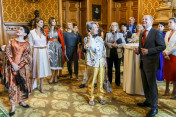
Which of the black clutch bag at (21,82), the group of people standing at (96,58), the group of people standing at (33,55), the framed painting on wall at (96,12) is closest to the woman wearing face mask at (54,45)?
the group of people standing at (33,55)

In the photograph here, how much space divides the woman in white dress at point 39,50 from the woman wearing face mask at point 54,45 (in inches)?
21.7

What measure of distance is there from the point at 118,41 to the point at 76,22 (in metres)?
4.97

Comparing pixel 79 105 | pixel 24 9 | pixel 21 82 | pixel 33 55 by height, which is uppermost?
pixel 24 9

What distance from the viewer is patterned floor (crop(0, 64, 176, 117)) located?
2.78 m

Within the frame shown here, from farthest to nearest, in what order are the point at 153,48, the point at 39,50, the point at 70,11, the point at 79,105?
the point at 70,11
the point at 39,50
the point at 79,105
the point at 153,48

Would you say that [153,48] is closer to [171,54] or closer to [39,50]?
[171,54]

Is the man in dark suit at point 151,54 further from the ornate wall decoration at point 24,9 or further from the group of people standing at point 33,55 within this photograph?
the ornate wall decoration at point 24,9

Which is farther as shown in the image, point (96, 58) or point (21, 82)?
point (96, 58)

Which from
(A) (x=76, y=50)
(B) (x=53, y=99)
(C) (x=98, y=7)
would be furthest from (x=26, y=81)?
(C) (x=98, y=7)

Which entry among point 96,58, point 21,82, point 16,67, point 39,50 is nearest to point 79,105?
point 96,58

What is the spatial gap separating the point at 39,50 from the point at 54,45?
70cm

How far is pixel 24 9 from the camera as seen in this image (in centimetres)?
730

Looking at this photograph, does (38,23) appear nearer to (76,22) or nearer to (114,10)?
(76,22)

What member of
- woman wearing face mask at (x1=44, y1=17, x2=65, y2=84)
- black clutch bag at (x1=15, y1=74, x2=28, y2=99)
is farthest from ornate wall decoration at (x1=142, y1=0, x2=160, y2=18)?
black clutch bag at (x1=15, y1=74, x2=28, y2=99)
